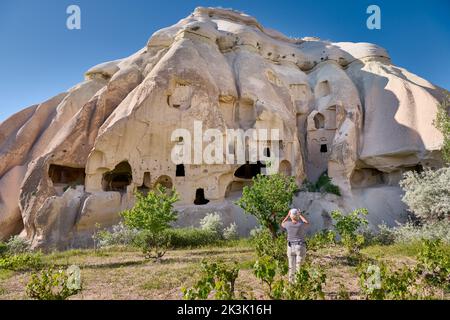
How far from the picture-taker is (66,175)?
20.3 metres

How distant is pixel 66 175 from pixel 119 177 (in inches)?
132

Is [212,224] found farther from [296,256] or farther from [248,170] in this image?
[296,256]

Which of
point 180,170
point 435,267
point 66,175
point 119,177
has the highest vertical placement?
point 180,170

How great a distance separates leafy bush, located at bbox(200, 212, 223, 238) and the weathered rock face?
1.22m

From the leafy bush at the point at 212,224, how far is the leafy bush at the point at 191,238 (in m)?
0.47

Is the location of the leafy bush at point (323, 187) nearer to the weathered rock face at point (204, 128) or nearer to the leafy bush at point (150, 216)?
the weathered rock face at point (204, 128)

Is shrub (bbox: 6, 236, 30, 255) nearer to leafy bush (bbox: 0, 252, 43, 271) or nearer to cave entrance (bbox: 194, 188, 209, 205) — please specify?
leafy bush (bbox: 0, 252, 43, 271)

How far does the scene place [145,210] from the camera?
10180mm

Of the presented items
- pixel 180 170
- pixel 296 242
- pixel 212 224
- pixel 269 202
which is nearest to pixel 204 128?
pixel 180 170

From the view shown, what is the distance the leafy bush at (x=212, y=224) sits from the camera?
14.4m

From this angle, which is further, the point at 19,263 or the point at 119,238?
the point at 119,238

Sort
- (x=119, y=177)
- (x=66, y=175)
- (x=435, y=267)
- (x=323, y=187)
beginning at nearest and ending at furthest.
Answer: (x=435, y=267) < (x=323, y=187) < (x=66, y=175) < (x=119, y=177)

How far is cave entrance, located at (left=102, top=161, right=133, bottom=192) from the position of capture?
63.3 feet

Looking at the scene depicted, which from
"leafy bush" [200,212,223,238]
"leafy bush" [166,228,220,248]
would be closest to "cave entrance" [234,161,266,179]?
"leafy bush" [200,212,223,238]
